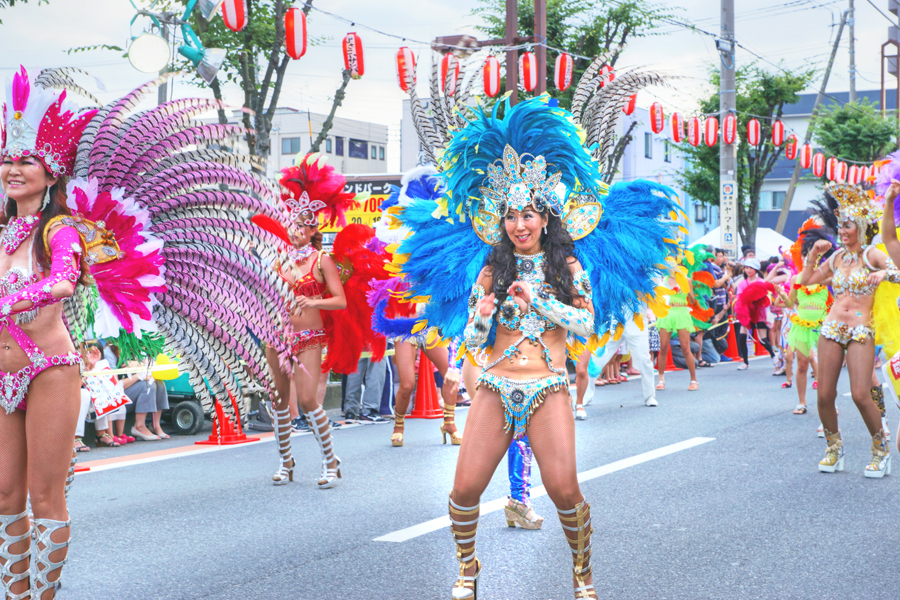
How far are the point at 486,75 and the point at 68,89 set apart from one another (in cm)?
1262

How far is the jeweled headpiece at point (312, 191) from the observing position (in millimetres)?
6957

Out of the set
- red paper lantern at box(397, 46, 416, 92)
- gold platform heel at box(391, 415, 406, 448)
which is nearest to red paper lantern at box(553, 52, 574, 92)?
red paper lantern at box(397, 46, 416, 92)

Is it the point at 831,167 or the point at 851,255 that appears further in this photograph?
the point at 831,167

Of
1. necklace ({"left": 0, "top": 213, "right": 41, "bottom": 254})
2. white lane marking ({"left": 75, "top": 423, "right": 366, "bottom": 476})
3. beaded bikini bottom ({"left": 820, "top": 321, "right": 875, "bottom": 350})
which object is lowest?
white lane marking ({"left": 75, "top": 423, "right": 366, "bottom": 476})

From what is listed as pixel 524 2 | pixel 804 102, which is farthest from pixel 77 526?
pixel 804 102

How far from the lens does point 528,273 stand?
411 cm

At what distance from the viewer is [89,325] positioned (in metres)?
4.14

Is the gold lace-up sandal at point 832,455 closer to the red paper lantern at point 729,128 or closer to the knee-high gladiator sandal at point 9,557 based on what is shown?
the knee-high gladiator sandal at point 9,557

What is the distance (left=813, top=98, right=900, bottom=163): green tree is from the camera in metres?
33.8

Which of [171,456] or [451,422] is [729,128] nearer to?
[451,422]

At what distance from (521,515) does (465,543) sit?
5.06 ft

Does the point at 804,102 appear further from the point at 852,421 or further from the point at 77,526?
the point at 77,526

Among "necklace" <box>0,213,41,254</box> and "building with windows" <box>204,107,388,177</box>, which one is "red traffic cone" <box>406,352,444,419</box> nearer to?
"necklace" <box>0,213,41,254</box>

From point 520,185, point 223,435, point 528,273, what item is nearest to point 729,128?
point 223,435
